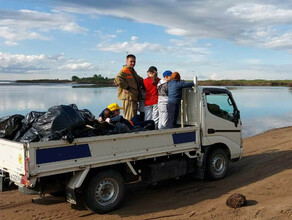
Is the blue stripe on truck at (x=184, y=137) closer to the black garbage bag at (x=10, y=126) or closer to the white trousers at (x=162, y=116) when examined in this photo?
the white trousers at (x=162, y=116)

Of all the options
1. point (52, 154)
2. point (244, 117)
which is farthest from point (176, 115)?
point (244, 117)

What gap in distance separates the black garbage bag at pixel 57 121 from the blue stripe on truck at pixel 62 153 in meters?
0.37

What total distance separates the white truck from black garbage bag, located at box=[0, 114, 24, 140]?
45 centimetres

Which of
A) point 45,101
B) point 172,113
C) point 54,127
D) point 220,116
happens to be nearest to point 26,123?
point 54,127

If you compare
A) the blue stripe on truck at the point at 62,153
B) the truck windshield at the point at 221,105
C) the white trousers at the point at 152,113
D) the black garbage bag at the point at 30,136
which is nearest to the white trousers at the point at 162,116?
the white trousers at the point at 152,113

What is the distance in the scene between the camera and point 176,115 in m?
7.41

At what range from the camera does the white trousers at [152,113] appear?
790 cm

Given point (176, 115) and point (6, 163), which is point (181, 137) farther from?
point (6, 163)

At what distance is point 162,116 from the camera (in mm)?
7484

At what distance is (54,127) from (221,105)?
4.24 m

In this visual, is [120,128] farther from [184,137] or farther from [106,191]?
[184,137]

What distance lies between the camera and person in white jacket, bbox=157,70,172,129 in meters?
7.42

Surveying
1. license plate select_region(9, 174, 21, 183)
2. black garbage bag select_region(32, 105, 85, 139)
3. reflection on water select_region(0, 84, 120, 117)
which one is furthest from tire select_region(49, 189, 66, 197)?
reflection on water select_region(0, 84, 120, 117)

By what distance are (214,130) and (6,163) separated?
448cm
